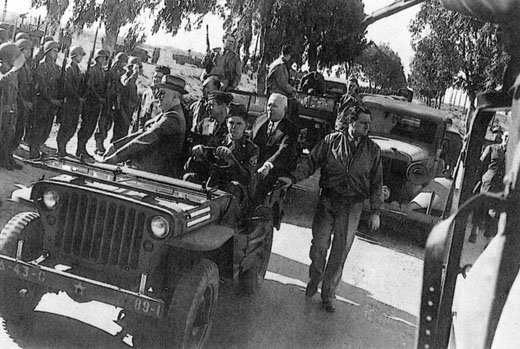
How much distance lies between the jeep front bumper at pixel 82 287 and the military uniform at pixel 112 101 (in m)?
6.96

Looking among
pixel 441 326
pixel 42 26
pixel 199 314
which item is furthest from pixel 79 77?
pixel 441 326

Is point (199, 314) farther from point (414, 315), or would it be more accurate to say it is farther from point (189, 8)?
point (189, 8)

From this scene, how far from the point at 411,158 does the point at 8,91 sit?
5.07 metres

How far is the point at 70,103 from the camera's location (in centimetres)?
929

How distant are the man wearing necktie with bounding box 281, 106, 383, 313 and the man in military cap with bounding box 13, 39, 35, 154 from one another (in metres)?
4.75

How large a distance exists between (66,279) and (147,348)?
556 mm

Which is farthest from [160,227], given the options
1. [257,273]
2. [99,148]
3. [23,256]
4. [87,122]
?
[99,148]

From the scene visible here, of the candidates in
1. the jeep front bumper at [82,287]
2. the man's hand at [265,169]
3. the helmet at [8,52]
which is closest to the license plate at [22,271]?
the jeep front bumper at [82,287]

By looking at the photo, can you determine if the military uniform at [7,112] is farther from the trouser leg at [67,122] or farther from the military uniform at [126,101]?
the military uniform at [126,101]

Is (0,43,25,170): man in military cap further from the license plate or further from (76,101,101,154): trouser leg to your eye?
the license plate


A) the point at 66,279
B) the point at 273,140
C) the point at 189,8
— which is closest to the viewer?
the point at 66,279

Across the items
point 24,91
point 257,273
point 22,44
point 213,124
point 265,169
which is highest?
point 22,44

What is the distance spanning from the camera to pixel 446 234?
4.76 feet

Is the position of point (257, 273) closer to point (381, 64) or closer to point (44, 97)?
point (44, 97)
